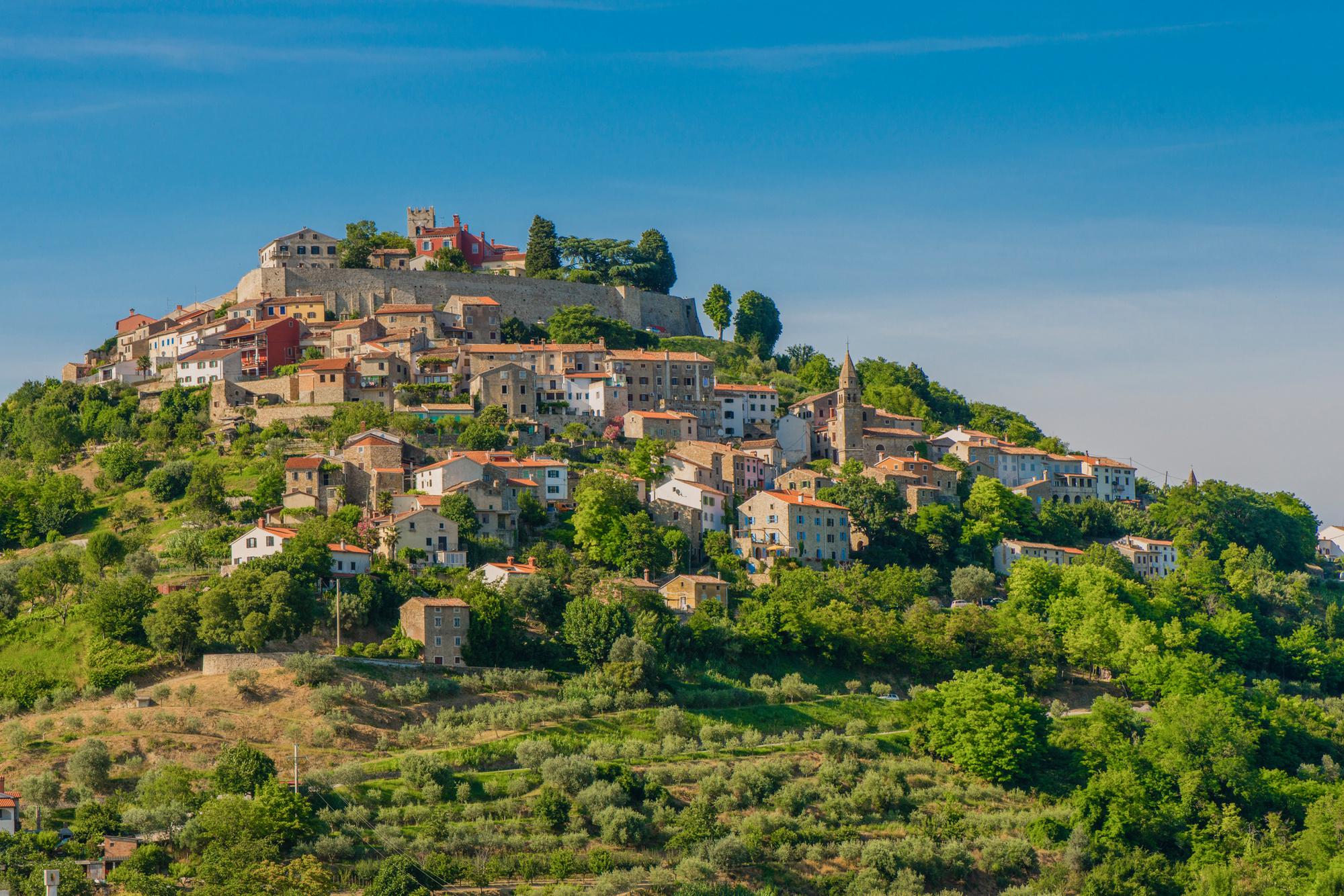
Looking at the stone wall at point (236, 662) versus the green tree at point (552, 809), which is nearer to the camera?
the green tree at point (552, 809)

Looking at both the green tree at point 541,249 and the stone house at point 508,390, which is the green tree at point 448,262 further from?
the stone house at point 508,390

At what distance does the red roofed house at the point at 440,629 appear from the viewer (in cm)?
6125

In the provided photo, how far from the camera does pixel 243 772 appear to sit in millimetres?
50938

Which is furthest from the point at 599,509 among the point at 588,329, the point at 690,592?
the point at 588,329

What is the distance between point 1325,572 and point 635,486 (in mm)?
44373

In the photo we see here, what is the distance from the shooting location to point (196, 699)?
57438 millimetres

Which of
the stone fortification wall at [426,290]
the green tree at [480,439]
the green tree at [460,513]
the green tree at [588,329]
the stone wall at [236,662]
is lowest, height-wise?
the stone wall at [236,662]

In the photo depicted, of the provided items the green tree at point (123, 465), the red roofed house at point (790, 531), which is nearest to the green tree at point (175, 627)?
the green tree at point (123, 465)

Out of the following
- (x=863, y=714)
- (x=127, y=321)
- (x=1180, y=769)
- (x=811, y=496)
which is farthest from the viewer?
(x=127, y=321)

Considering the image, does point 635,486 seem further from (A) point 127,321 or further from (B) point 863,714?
(A) point 127,321

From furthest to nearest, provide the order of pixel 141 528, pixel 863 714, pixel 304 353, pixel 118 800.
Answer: pixel 304 353
pixel 141 528
pixel 863 714
pixel 118 800

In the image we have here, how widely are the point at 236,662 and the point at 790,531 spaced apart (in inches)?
1042

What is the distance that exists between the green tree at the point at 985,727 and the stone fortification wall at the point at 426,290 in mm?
49760

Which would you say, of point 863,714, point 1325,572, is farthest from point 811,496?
point 1325,572
